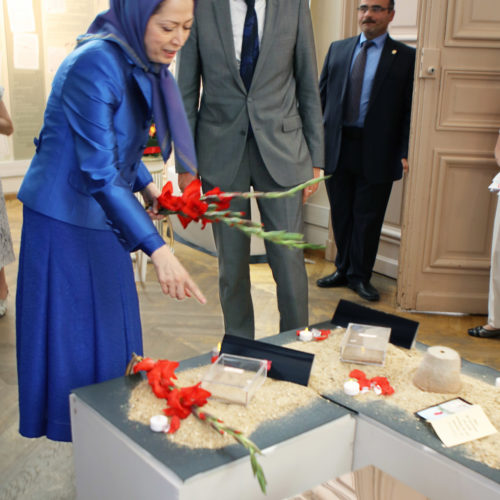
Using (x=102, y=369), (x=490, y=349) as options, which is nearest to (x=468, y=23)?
(x=490, y=349)

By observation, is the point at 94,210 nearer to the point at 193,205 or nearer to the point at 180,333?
the point at 193,205

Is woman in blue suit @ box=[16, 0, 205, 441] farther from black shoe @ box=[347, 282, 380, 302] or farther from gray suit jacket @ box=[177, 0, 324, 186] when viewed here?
black shoe @ box=[347, 282, 380, 302]

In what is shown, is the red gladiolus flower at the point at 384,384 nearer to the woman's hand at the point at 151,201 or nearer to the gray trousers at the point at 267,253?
the woman's hand at the point at 151,201

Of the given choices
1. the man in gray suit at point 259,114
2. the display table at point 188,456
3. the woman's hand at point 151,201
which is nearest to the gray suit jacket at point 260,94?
the man in gray suit at point 259,114

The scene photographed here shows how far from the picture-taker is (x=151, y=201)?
5.75 feet

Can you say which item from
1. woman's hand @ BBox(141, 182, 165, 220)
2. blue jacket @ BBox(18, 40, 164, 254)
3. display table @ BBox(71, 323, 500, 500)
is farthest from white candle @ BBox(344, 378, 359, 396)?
woman's hand @ BBox(141, 182, 165, 220)

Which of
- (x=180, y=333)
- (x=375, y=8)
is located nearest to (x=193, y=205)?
(x=180, y=333)

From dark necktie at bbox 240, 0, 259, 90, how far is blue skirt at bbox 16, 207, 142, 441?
1.10 m

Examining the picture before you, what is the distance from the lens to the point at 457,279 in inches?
141

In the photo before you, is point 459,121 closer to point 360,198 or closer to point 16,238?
point 360,198

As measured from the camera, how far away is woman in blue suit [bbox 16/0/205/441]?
1397 mm

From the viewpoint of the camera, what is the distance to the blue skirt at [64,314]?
62.3 inches

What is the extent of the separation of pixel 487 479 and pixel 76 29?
710cm

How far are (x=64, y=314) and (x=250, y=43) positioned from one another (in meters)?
1.33
